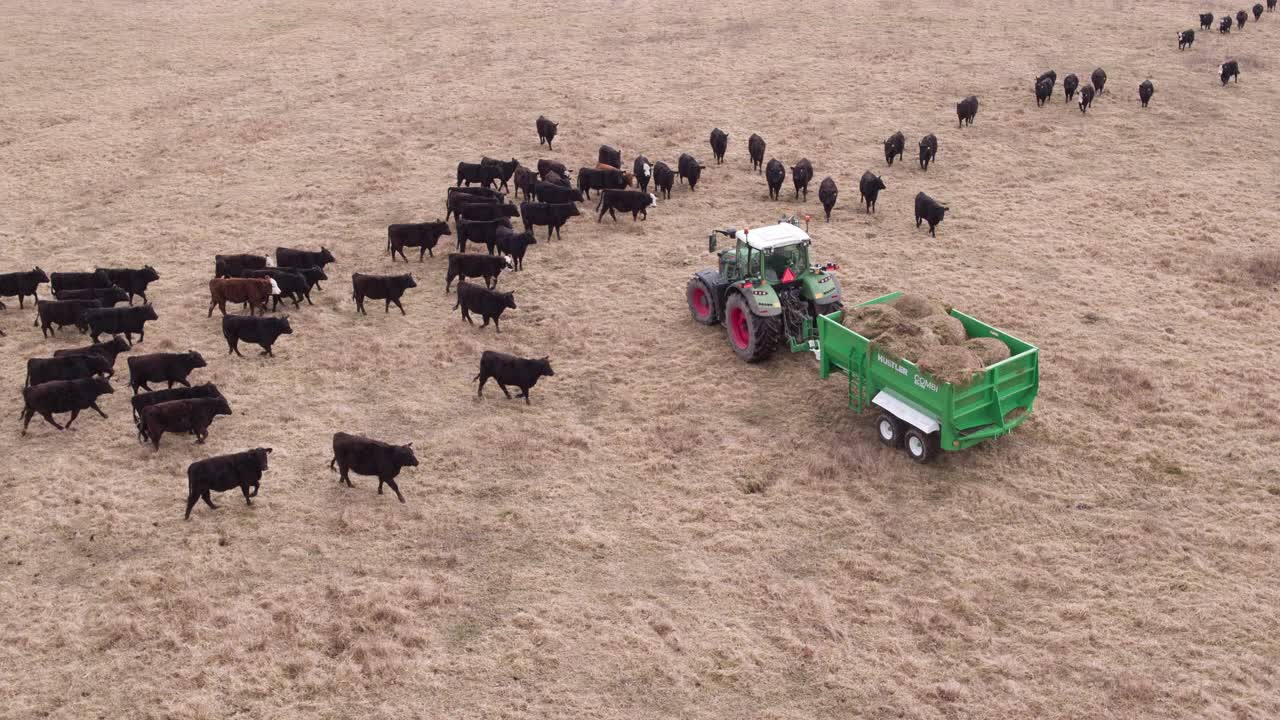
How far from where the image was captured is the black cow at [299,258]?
18.0 m

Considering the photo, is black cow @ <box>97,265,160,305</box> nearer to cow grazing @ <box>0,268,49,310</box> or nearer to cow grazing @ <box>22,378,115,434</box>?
cow grazing @ <box>0,268,49,310</box>

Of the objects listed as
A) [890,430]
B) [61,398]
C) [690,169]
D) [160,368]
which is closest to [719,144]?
[690,169]

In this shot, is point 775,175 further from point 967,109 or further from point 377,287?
point 377,287

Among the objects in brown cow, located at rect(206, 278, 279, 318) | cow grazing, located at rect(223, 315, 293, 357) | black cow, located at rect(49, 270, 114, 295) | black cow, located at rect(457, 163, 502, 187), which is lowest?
cow grazing, located at rect(223, 315, 293, 357)

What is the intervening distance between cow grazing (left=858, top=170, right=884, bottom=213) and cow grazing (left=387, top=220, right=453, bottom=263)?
28.4ft

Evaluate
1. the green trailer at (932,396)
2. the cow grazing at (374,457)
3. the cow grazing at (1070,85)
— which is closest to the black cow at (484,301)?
the cow grazing at (374,457)

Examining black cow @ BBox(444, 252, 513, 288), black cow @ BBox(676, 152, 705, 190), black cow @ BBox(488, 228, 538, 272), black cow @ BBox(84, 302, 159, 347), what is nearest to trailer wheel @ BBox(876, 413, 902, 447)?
black cow @ BBox(444, 252, 513, 288)

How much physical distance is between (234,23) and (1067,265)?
32.9m

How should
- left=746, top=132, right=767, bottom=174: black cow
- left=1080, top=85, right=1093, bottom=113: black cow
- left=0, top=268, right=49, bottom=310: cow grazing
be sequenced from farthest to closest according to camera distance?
1. left=1080, top=85, right=1093, bottom=113: black cow
2. left=746, top=132, right=767, bottom=174: black cow
3. left=0, top=268, right=49, bottom=310: cow grazing

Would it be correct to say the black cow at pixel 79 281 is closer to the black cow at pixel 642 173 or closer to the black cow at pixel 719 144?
the black cow at pixel 642 173

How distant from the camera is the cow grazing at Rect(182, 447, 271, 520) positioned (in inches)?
446

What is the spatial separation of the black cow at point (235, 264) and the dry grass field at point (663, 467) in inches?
26.2

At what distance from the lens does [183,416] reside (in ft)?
41.8

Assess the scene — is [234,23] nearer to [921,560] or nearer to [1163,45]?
[1163,45]
